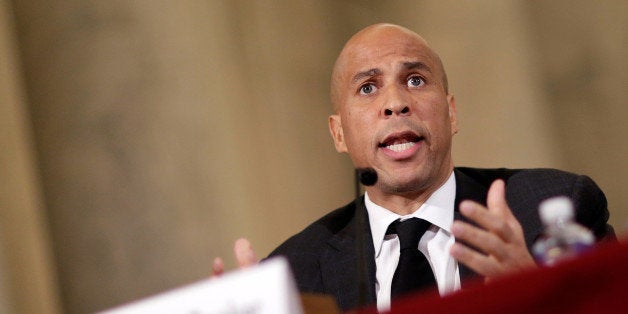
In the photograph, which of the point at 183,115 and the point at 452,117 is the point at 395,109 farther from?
the point at 183,115

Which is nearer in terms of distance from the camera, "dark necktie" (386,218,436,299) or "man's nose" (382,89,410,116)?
"dark necktie" (386,218,436,299)

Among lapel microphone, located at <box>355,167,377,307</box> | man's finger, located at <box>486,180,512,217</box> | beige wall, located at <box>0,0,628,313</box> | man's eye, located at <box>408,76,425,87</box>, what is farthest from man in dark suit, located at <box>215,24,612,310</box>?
beige wall, located at <box>0,0,628,313</box>

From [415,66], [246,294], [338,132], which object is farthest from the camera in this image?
[338,132]

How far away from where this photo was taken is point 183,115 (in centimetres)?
328

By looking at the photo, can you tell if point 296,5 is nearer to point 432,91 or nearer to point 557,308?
point 432,91

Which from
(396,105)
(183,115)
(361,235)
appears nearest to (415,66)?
(396,105)

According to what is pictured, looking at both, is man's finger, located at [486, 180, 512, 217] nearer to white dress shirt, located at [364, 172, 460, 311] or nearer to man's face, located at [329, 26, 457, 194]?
white dress shirt, located at [364, 172, 460, 311]

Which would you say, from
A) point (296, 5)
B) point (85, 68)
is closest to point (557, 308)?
point (85, 68)

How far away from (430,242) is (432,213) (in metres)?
0.08

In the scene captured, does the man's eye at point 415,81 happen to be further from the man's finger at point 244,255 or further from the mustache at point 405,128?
the man's finger at point 244,255

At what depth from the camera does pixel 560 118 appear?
3.21 metres

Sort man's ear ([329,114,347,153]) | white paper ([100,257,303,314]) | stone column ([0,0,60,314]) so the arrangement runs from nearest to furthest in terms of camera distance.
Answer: white paper ([100,257,303,314]) < man's ear ([329,114,347,153]) < stone column ([0,0,60,314])

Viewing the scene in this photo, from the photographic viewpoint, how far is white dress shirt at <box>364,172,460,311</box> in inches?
82.3

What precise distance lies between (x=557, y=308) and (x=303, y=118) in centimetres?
254
